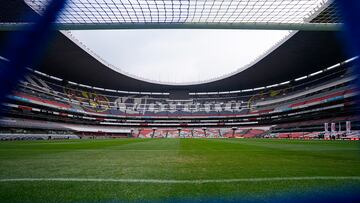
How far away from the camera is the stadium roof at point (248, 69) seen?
35.9 m

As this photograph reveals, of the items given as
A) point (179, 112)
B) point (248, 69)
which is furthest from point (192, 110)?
point (248, 69)

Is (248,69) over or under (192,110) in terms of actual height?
over

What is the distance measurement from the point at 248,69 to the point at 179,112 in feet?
94.5

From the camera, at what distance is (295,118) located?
181 feet

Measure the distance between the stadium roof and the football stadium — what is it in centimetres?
31

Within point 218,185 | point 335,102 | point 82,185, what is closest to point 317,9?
point 218,185

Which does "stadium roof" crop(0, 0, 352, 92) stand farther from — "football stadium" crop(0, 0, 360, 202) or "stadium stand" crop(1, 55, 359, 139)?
"stadium stand" crop(1, 55, 359, 139)

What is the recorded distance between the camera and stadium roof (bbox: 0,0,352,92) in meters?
35.9

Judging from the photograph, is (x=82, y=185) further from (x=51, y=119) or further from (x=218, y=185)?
(x=51, y=119)

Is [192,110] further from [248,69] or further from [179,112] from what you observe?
[248,69]

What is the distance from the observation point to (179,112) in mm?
75125

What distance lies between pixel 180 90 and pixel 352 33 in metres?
76.3

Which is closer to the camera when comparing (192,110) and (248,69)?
(248,69)

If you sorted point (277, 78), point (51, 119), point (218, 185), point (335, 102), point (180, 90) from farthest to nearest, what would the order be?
point (180, 90)
point (277, 78)
point (51, 119)
point (335, 102)
point (218, 185)
